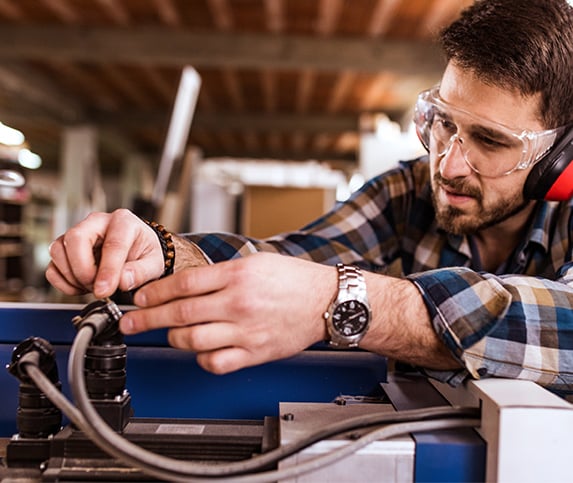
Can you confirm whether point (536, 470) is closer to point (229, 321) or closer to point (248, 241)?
point (229, 321)

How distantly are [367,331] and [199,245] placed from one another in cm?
52

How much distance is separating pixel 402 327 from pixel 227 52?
173 inches

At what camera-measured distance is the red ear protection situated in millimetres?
1081

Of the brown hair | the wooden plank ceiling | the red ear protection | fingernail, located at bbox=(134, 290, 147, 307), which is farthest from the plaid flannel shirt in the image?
the wooden plank ceiling

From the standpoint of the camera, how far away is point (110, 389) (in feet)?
2.25

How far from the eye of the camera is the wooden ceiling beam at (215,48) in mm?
4766

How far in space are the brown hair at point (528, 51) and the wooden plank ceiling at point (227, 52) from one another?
206 cm

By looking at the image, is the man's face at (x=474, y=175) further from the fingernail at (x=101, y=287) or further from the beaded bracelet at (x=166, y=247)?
the fingernail at (x=101, y=287)

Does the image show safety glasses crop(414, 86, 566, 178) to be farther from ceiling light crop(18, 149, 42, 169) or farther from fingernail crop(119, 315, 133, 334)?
ceiling light crop(18, 149, 42, 169)

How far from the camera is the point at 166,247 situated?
100 centimetres

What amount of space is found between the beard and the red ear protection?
0.07 metres

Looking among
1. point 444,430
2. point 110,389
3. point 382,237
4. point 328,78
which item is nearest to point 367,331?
point 444,430

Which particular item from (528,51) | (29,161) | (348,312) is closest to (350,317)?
(348,312)

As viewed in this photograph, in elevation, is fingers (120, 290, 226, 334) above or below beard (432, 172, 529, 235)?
below
